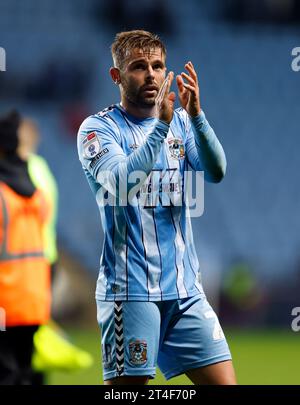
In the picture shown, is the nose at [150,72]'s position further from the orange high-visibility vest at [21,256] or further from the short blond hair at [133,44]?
the orange high-visibility vest at [21,256]


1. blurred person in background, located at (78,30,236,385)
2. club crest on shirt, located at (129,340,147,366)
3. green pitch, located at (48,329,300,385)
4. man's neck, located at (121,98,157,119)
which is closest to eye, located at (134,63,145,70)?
blurred person in background, located at (78,30,236,385)

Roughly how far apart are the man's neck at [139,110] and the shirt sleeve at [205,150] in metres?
0.16

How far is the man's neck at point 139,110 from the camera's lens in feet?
12.3

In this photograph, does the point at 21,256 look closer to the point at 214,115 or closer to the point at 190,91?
the point at 190,91

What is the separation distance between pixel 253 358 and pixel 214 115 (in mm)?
4756

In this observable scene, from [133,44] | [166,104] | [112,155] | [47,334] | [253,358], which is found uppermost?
[133,44]

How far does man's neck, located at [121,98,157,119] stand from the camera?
3750 millimetres

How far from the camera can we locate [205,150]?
142 inches

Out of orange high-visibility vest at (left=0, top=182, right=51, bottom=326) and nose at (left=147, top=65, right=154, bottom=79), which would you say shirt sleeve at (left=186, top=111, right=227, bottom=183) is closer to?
nose at (left=147, top=65, right=154, bottom=79)

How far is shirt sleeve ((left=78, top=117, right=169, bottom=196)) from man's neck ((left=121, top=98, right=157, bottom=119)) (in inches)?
4.3

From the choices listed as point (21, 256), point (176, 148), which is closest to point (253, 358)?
point (21, 256)

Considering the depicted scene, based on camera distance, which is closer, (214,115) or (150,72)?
(150,72)
